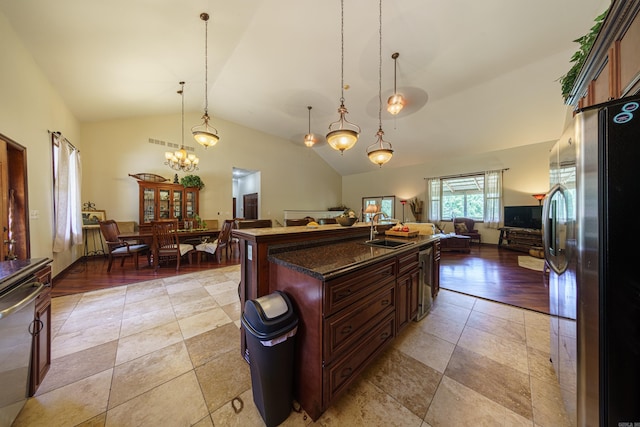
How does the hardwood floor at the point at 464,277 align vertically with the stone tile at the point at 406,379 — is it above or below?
above

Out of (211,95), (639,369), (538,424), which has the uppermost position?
(211,95)

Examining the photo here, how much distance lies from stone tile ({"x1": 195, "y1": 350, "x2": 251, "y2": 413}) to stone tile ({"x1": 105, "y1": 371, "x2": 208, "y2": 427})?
49mm

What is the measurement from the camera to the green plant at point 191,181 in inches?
217

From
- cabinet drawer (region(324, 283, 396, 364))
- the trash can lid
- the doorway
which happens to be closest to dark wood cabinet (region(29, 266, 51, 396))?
the trash can lid

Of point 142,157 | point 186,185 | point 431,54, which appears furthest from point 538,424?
point 142,157

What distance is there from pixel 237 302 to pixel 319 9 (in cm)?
409

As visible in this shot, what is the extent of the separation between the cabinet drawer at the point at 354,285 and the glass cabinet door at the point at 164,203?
5941 mm

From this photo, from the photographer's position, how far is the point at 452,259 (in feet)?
15.9

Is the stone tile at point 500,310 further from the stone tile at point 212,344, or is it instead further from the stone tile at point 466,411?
the stone tile at point 212,344

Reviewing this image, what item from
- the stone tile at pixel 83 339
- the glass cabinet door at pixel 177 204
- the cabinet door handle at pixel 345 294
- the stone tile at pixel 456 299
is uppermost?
the glass cabinet door at pixel 177 204

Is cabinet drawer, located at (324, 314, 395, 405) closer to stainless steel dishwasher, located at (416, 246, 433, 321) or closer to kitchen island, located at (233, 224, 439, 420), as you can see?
kitchen island, located at (233, 224, 439, 420)

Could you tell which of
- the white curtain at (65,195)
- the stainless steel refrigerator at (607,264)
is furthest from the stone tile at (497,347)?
the white curtain at (65,195)

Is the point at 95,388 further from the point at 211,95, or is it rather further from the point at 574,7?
the point at 574,7

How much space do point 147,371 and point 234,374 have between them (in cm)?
67
